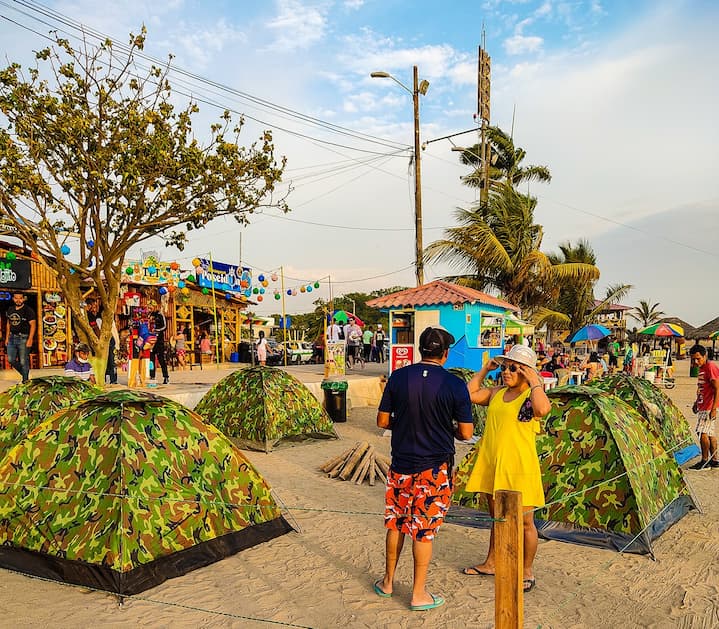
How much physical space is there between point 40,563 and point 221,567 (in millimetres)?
1414

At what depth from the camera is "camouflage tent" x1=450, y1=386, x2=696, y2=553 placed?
5.42 meters

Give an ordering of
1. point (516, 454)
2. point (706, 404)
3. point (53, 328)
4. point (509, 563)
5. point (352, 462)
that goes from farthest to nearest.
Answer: point (53, 328), point (352, 462), point (706, 404), point (516, 454), point (509, 563)

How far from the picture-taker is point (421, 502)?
155 inches

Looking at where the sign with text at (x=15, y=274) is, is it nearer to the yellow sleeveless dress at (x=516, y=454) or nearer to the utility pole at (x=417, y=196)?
the utility pole at (x=417, y=196)

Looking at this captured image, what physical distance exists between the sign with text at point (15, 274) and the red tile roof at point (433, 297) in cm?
943

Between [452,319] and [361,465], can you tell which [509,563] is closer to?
[361,465]

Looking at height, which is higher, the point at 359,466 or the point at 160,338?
the point at 160,338

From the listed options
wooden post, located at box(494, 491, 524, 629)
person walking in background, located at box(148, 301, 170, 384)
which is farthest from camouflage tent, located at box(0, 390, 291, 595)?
person walking in background, located at box(148, 301, 170, 384)

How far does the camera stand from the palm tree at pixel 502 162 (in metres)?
27.5

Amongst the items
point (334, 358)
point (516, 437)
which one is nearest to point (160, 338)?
point (334, 358)

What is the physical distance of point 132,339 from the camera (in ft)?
47.0

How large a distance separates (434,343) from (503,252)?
17.5m

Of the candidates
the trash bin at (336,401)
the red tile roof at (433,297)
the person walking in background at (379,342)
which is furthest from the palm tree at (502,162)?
the trash bin at (336,401)

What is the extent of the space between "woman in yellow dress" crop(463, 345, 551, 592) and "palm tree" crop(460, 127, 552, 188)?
24159 millimetres
